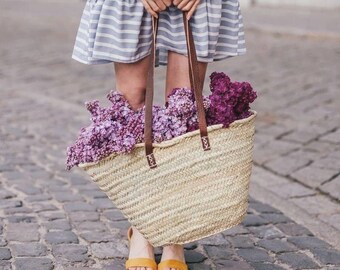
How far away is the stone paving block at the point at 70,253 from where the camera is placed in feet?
9.91

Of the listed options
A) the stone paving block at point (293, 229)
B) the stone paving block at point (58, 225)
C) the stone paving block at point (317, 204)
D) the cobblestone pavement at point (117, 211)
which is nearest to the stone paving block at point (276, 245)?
the cobblestone pavement at point (117, 211)

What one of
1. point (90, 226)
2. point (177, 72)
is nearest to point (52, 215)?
point (90, 226)

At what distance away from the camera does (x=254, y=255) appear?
313cm

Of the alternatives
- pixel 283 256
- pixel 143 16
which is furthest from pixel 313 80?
pixel 143 16

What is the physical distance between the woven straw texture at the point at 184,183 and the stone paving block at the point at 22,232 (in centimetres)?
76

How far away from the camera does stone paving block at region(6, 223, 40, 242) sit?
3.24 metres

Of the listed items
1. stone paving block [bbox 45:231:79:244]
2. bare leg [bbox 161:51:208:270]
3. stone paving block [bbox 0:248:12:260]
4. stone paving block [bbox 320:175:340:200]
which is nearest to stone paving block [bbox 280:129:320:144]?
stone paving block [bbox 320:175:340:200]

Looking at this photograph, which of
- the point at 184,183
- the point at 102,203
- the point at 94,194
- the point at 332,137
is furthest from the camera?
the point at 332,137

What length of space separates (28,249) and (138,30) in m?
1.05

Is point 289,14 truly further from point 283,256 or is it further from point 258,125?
point 283,256

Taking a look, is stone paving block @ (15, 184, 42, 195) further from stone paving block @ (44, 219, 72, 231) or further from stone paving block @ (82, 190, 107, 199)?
stone paving block @ (44, 219, 72, 231)

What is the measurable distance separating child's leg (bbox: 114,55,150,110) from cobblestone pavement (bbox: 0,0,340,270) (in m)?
0.66

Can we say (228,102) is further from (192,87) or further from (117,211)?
(117,211)

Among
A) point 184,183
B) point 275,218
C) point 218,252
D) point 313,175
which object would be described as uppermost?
point 184,183
